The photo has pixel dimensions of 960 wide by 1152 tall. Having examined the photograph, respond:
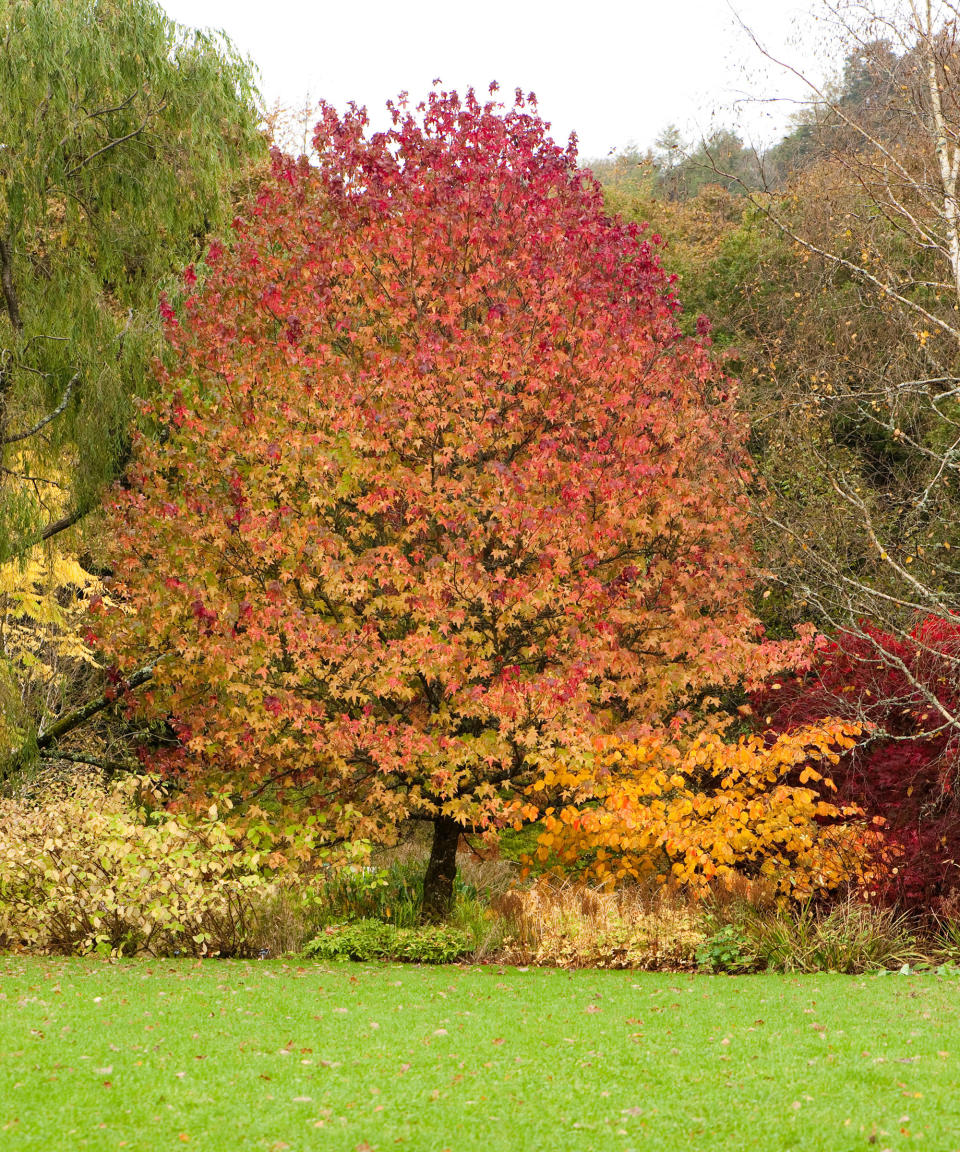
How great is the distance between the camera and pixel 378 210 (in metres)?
9.96

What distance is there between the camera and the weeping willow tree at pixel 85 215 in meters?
9.84

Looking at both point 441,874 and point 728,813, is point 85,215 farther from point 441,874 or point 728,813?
point 728,813

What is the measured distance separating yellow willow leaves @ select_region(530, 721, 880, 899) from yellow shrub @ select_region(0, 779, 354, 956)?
8.06 ft

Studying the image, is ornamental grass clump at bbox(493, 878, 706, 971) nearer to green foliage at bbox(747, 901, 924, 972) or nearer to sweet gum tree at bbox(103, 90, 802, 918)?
green foliage at bbox(747, 901, 924, 972)

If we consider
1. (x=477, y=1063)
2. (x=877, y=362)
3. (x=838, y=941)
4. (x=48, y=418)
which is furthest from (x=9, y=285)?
(x=877, y=362)

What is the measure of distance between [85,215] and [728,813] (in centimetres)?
809

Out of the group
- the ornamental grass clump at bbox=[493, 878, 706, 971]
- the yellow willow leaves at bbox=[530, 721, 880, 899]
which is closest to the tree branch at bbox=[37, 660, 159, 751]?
the yellow willow leaves at bbox=[530, 721, 880, 899]

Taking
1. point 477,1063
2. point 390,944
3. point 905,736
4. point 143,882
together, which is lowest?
point 390,944

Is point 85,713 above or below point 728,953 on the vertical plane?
above

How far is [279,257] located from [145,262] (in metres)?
1.47

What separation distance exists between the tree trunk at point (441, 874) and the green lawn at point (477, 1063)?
2.13 m

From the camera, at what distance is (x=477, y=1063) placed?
5.96 m

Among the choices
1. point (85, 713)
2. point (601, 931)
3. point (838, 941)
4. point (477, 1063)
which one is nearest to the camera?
point (477, 1063)

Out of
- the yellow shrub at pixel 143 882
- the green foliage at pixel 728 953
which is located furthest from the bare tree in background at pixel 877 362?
the yellow shrub at pixel 143 882
